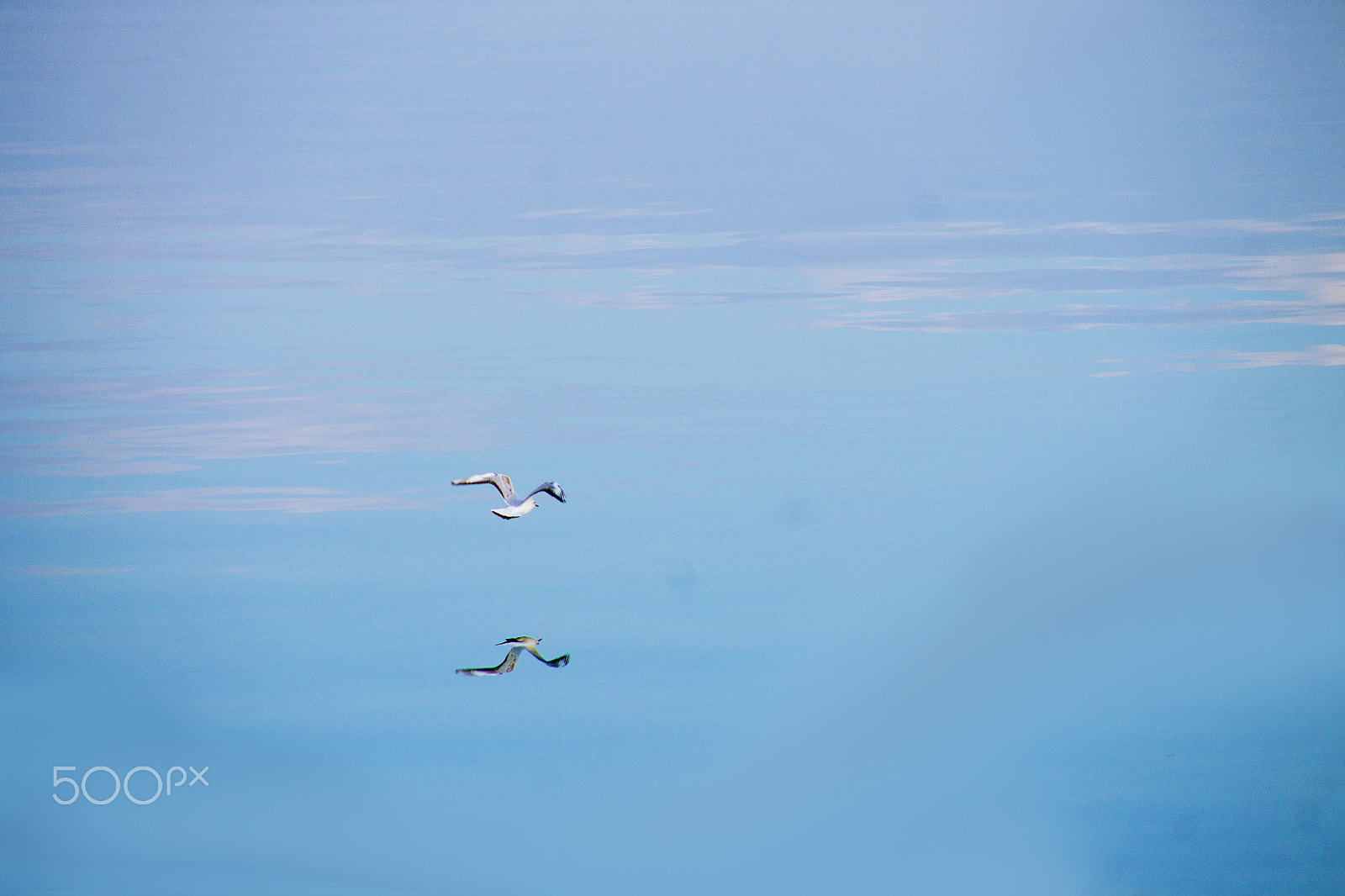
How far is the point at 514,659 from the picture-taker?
17344 mm

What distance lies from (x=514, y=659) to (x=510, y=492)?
201cm

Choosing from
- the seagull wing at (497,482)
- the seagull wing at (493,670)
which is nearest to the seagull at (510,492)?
the seagull wing at (497,482)

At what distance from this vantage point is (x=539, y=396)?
21672 millimetres

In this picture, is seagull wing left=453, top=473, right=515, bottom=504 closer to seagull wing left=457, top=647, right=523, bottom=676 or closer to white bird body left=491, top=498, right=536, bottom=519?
white bird body left=491, top=498, right=536, bottom=519

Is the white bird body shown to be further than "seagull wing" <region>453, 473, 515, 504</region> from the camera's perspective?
Yes

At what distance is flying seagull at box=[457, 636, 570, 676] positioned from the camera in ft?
56.5

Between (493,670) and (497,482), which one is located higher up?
(497,482)

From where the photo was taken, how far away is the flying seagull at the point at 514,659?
17.2 metres

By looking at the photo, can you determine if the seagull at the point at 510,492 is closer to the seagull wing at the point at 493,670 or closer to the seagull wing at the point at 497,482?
the seagull wing at the point at 497,482

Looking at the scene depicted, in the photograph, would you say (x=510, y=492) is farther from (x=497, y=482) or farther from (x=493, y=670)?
(x=493, y=670)

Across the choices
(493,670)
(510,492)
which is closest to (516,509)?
(510,492)

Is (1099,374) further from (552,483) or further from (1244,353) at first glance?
(552,483)

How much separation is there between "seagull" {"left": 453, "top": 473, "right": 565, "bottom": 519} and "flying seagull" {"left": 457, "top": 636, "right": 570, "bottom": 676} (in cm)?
151

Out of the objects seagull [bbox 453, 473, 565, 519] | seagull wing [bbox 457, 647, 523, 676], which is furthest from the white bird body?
seagull wing [bbox 457, 647, 523, 676]
